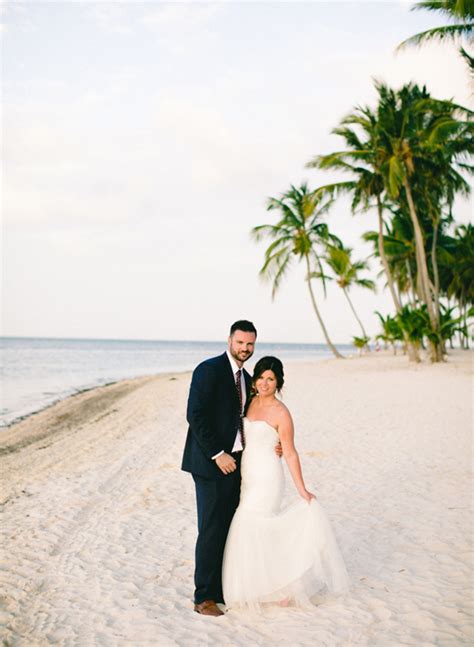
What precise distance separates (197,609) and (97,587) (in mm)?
885

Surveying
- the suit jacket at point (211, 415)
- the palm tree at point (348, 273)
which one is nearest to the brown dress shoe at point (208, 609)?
the suit jacket at point (211, 415)

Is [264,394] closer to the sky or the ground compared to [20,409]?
closer to the sky

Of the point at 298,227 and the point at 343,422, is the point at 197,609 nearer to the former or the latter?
the point at 343,422

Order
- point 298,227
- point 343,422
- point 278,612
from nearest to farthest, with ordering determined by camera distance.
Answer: point 278,612, point 343,422, point 298,227

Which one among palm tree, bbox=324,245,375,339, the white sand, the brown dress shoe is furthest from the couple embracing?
palm tree, bbox=324,245,375,339

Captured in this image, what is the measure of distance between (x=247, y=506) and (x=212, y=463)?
39 cm

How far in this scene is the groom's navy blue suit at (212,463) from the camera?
366 cm

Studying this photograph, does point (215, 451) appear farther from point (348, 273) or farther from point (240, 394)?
point (348, 273)

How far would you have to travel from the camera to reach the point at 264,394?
12.5 feet

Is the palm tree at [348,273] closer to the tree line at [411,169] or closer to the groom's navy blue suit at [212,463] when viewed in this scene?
the tree line at [411,169]

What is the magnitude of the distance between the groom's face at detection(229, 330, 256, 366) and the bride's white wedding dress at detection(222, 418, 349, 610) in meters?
0.47

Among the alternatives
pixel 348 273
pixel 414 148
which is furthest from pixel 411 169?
pixel 348 273

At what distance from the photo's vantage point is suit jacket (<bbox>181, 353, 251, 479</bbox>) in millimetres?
3623

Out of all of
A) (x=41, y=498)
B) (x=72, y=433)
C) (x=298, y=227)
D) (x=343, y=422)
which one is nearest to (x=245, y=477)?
(x=41, y=498)
